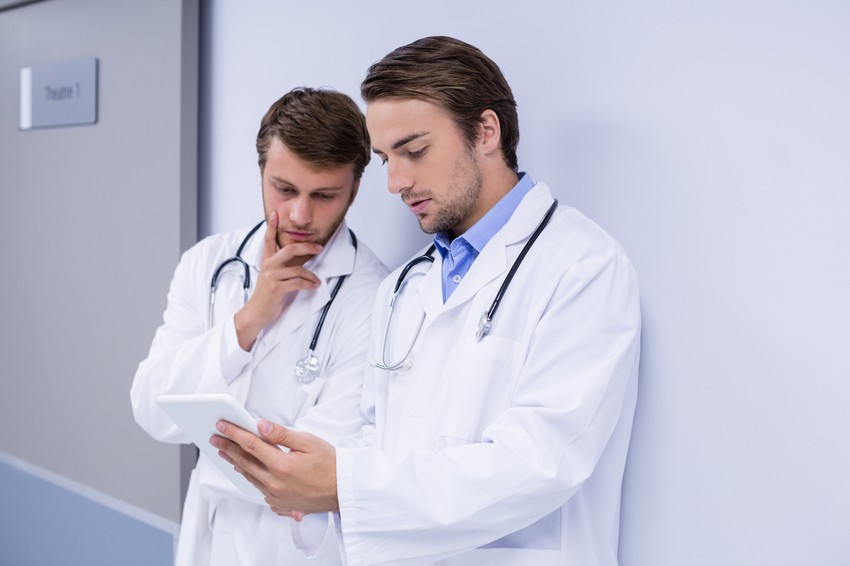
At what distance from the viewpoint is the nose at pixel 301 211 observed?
1306 mm

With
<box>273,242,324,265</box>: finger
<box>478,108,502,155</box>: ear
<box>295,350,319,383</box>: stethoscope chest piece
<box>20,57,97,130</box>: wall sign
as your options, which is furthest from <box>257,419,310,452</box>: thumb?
<box>20,57,97,130</box>: wall sign

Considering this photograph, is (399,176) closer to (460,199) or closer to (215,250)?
(460,199)

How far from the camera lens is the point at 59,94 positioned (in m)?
2.01

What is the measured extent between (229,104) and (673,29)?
1.09m

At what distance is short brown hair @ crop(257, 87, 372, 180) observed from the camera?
1.28 m

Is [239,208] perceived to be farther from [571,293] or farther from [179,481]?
[571,293]

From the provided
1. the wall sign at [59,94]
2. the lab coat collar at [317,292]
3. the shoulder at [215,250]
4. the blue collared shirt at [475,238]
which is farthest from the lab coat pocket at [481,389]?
the wall sign at [59,94]

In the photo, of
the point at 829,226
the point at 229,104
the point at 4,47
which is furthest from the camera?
the point at 4,47

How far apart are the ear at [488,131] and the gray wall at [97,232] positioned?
0.92 meters

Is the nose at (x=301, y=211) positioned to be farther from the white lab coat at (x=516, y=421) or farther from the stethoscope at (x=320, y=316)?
the white lab coat at (x=516, y=421)

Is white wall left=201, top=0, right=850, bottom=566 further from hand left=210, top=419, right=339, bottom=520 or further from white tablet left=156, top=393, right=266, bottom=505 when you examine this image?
white tablet left=156, top=393, right=266, bottom=505

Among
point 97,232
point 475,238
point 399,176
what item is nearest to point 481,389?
point 475,238

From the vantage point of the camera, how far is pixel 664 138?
108 centimetres

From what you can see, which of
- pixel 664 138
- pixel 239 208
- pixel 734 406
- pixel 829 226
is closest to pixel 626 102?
pixel 664 138
